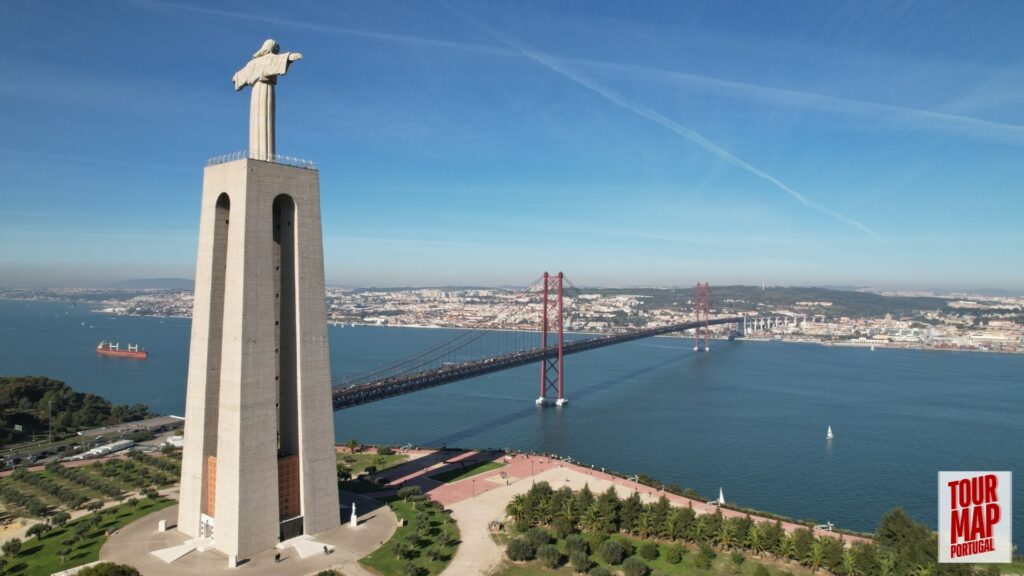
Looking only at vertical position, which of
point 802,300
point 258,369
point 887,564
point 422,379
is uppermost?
point 258,369

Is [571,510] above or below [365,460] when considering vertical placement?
above

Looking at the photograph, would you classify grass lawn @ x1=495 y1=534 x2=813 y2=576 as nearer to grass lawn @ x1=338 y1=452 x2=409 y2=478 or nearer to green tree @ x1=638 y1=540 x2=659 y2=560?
green tree @ x1=638 y1=540 x2=659 y2=560

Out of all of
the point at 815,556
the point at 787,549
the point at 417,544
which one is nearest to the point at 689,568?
the point at 787,549

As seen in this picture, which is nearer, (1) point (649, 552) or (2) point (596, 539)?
(1) point (649, 552)

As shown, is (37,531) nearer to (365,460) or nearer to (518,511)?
(365,460)

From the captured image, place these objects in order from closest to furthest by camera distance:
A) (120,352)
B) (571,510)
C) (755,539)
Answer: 1. (755,539)
2. (571,510)
3. (120,352)

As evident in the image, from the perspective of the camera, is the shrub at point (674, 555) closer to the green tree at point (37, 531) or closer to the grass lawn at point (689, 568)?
the grass lawn at point (689, 568)

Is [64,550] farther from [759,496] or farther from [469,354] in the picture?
[469,354]
